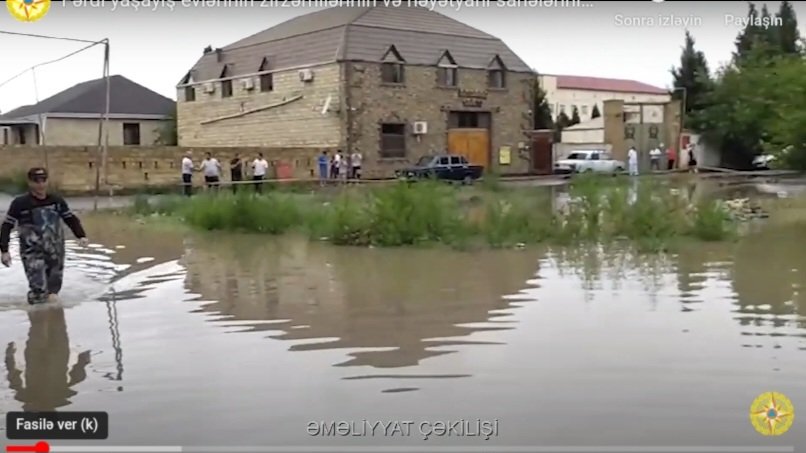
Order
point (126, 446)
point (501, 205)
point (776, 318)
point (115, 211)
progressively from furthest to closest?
point (115, 211)
point (501, 205)
point (776, 318)
point (126, 446)

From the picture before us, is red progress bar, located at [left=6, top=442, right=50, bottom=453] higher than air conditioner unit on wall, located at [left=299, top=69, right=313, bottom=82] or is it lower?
lower

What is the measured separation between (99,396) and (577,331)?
4058 mm

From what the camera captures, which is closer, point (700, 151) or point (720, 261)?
point (720, 261)

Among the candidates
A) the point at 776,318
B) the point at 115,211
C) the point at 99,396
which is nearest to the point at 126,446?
the point at 99,396

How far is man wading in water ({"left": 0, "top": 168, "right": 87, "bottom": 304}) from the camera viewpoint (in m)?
9.48

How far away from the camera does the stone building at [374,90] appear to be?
39.5 metres

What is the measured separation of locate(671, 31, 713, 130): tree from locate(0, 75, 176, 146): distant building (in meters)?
30.9

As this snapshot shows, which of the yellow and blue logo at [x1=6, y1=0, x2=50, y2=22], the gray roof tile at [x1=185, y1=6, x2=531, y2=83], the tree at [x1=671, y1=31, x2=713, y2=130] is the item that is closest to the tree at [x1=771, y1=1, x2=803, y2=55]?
the tree at [x1=671, y1=31, x2=713, y2=130]

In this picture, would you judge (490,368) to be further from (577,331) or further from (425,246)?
(425,246)

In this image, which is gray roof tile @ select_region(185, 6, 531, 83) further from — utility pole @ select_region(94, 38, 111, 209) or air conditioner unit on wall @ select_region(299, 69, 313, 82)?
utility pole @ select_region(94, 38, 111, 209)

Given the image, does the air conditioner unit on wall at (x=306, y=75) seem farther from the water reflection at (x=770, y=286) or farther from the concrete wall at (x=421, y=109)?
the water reflection at (x=770, y=286)

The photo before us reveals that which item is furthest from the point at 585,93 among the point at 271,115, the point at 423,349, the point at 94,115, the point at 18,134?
the point at 423,349

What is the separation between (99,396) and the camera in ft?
20.6

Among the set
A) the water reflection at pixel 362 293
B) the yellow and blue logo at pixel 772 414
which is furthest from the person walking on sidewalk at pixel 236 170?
the yellow and blue logo at pixel 772 414
